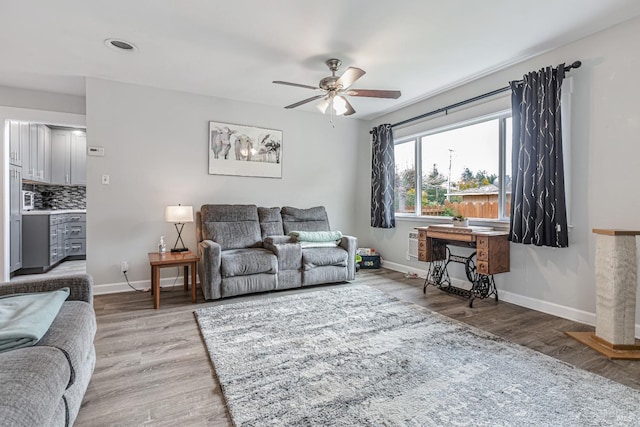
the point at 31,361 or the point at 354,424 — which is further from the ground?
the point at 31,361

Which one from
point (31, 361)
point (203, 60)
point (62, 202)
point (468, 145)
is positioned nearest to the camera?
point (31, 361)

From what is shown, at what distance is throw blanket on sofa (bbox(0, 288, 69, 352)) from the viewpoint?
118 cm

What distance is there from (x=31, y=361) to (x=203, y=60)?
2.96 metres

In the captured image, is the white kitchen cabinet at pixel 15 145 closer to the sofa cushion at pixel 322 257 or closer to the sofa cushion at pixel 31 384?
the sofa cushion at pixel 322 257

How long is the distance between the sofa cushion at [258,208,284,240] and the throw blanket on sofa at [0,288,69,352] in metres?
2.63

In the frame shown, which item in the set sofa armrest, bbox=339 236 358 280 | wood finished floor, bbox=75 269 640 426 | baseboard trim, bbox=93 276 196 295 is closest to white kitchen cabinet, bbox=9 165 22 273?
baseboard trim, bbox=93 276 196 295

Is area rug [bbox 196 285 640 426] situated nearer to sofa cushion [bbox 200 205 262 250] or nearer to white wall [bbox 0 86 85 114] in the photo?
sofa cushion [bbox 200 205 262 250]

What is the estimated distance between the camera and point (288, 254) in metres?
3.74

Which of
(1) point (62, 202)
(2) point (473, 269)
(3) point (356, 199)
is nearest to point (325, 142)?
(3) point (356, 199)

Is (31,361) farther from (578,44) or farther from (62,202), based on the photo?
(62,202)

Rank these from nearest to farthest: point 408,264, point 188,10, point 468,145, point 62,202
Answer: point 188,10, point 468,145, point 408,264, point 62,202

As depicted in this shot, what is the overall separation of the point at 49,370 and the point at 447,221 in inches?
158

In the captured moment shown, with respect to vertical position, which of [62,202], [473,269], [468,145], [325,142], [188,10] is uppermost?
[188,10]

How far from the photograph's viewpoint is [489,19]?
2455mm
